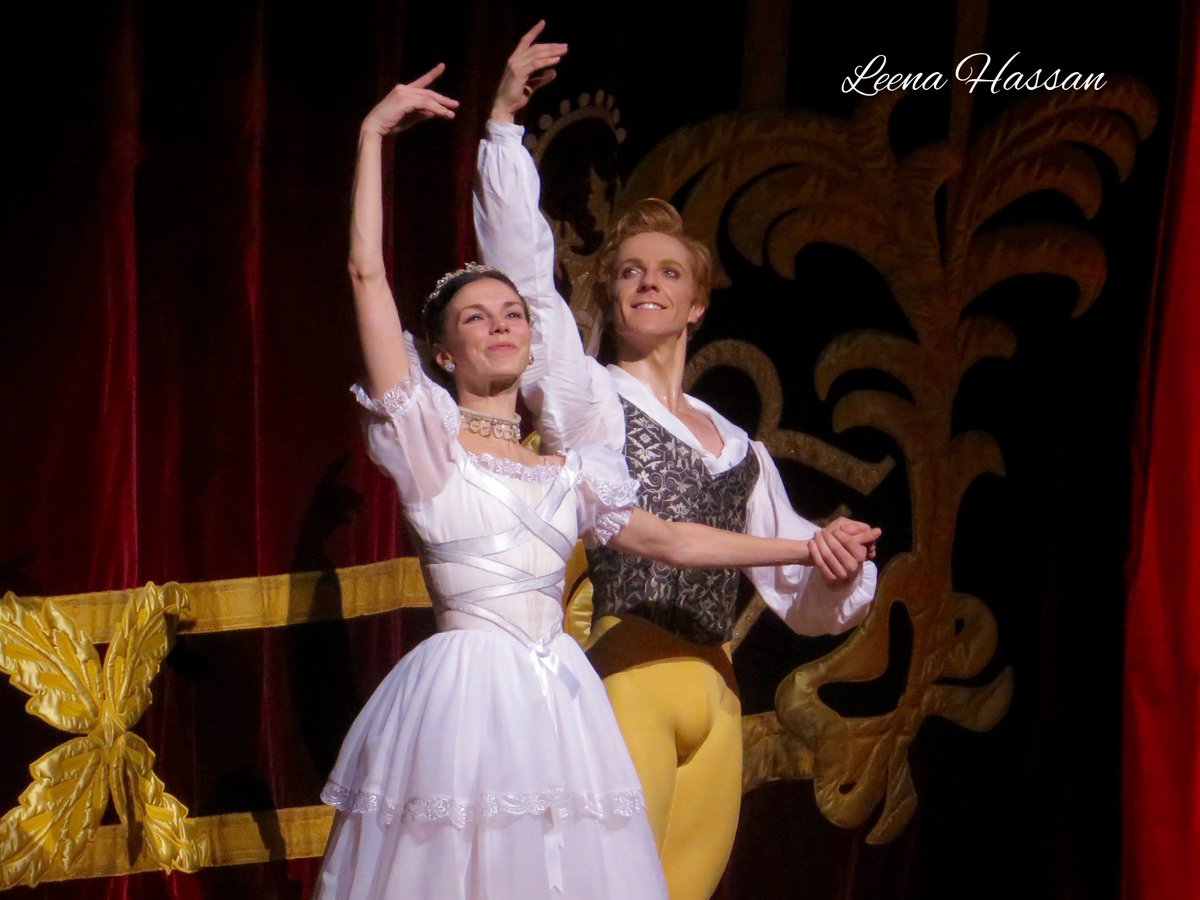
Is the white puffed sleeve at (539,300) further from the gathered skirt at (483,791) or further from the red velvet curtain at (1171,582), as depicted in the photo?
the red velvet curtain at (1171,582)

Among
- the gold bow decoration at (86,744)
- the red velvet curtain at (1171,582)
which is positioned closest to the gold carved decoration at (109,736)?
the gold bow decoration at (86,744)

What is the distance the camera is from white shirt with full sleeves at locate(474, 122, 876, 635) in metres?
2.12

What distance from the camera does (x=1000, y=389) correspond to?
3.09m

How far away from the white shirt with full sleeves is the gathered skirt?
398mm

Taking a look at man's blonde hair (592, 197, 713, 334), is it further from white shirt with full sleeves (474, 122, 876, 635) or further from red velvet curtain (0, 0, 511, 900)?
red velvet curtain (0, 0, 511, 900)

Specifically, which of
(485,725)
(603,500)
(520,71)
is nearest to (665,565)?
(603,500)

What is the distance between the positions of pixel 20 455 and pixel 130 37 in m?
0.59

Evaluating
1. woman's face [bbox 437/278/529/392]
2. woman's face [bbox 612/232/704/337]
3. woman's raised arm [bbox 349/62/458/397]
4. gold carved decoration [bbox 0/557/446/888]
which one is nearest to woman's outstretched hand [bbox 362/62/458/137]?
woman's raised arm [bbox 349/62/458/397]

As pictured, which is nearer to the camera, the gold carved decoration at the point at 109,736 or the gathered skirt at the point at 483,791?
the gathered skirt at the point at 483,791

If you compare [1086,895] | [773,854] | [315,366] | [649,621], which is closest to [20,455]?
[315,366]

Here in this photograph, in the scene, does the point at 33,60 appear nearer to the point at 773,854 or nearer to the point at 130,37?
the point at 130,37

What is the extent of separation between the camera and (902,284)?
3.08m

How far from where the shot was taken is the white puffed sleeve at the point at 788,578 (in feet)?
7.66

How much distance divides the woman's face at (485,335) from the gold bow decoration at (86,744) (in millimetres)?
572
